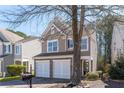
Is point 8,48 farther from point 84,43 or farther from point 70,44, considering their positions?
point 84,43

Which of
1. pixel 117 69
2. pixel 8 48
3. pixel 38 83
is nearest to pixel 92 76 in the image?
pixel 117 69

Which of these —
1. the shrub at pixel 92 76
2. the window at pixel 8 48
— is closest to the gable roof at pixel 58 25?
the window at pixel 8 48

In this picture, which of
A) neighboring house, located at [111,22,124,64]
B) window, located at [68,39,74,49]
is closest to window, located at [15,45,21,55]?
window, located at [68,39,74,49]

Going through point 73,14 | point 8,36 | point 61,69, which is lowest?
point 61,69

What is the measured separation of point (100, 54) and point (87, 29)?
944mm

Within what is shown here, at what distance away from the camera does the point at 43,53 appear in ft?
45.0

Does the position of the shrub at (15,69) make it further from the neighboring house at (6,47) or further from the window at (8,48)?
the window at (8,48)

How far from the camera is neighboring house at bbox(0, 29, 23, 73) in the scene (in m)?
13.2

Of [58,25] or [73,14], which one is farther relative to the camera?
[58,25]

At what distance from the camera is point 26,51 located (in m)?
13.5

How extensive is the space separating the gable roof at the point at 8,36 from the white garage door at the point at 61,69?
1.44m

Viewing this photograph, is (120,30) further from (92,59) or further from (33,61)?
(33,61)

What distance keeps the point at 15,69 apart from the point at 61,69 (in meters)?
1.47
